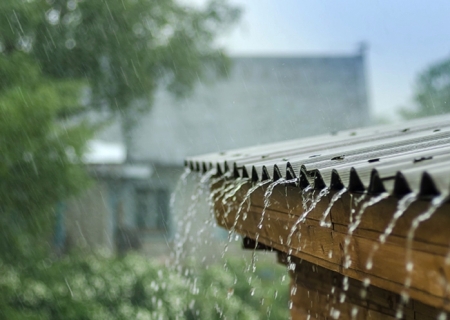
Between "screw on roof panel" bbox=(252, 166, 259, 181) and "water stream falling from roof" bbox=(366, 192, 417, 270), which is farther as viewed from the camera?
"screw on roof panel" bbox=(252, 166, 259, 181)

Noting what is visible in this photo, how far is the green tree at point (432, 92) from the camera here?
23891 mm

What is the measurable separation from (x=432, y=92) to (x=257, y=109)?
33.3 ft

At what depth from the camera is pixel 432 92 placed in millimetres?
24984

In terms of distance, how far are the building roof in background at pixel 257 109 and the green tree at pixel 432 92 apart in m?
5.85

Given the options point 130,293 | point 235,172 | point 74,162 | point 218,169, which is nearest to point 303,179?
point 235,172

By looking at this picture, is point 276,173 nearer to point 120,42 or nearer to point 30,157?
point 30,157

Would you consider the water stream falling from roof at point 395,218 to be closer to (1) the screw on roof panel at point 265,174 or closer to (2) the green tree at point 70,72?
(1) the screw on roof panel at point 265,174

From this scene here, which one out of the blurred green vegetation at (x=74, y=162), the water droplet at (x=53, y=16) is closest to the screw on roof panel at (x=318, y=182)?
the blurred green vegetation at (x=74, y=162)

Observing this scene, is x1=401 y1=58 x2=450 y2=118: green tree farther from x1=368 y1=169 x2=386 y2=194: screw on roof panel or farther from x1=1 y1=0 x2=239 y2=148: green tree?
x1=368 y1=169 x2=386 y2=194: screw on roof panel

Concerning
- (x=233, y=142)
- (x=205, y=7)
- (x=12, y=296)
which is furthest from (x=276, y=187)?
(x=233, y=142)

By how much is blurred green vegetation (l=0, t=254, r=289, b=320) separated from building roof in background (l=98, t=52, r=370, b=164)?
5.71 meters

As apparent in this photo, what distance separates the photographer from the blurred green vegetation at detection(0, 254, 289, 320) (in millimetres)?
9156

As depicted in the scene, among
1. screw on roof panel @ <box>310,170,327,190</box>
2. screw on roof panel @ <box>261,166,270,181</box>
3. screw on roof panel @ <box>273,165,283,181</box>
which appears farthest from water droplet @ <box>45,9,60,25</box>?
screw on roof panel @ <box>310,170,327,190</box>

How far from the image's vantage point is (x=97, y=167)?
15.3 metres
